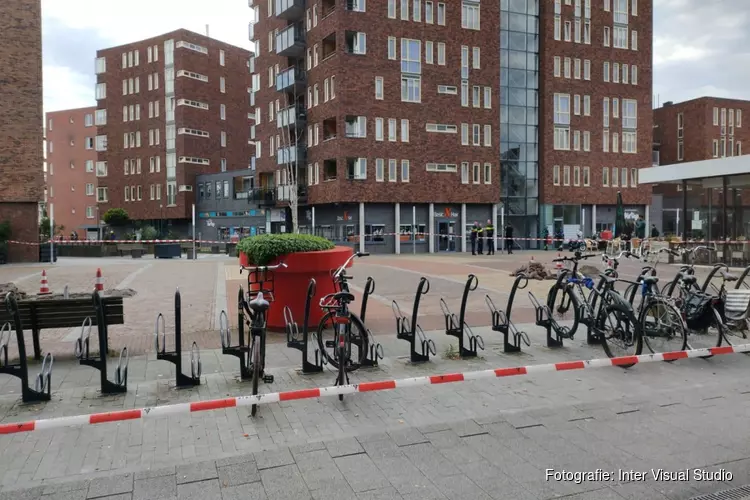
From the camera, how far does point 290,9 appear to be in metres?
44.8

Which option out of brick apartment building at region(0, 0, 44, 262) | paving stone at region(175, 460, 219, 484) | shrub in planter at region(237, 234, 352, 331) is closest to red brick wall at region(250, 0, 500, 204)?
brick apartment building at region(0, 0, 44, 262)

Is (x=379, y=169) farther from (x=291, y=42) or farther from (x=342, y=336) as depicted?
(x=342, y=336)

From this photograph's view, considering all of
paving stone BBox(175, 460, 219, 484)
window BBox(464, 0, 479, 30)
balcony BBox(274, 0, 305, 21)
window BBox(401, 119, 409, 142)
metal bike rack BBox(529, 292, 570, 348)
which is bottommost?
paving stone BBox(175, 460, 219, 484)

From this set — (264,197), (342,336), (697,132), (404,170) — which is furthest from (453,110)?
(697,132)

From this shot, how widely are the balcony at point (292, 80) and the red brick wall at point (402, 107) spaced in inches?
47.9

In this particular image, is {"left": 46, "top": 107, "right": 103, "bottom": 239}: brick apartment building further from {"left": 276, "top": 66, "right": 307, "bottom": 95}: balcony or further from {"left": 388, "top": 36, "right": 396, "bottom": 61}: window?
{"left": 388, "top": 36, "right": 396, "bottom": 61}: window

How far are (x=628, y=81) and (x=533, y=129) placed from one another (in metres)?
9.51

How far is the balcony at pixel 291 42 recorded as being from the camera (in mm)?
44031

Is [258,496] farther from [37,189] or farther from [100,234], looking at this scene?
[100,234]

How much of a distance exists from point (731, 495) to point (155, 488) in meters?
3.57

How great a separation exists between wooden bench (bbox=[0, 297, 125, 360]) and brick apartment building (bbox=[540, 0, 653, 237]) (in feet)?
149

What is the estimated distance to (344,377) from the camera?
5.81 meters

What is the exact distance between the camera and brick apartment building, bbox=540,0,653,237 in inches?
1940

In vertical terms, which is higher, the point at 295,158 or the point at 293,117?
the point at 293,117
